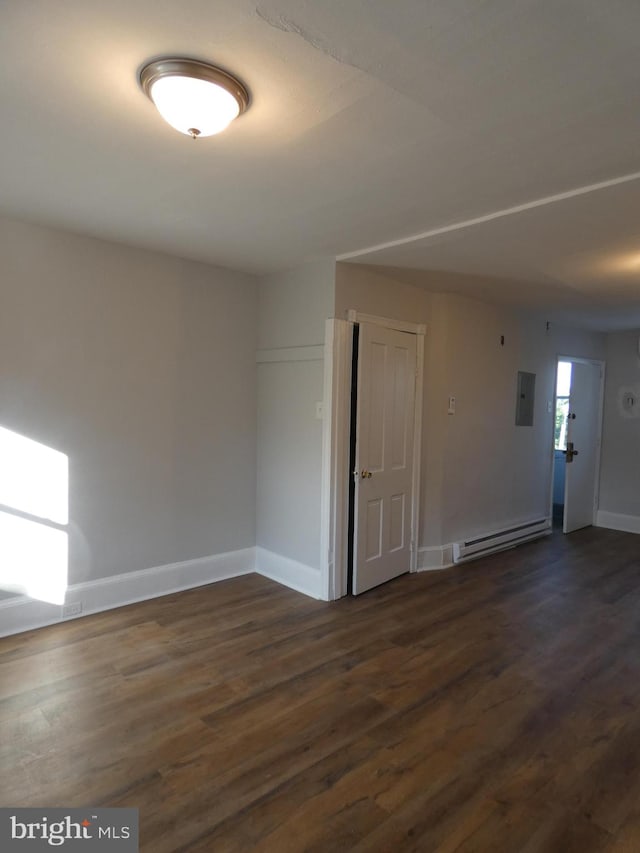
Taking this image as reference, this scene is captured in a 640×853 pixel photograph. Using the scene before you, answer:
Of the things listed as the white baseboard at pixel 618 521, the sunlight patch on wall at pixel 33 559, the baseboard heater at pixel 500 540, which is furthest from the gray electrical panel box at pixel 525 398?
the sunlight patch on wall at pixel 33 559

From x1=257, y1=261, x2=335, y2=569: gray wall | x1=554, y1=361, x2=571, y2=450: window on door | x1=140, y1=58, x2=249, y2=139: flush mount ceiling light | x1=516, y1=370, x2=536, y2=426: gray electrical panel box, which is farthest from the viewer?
x1=554, y1=361, x2=571, y2=450: window on door

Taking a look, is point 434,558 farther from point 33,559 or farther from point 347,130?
point 347,130

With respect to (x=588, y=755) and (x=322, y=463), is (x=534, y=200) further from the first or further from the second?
(x=588, y=755)

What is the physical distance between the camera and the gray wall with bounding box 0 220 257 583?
9.95ft

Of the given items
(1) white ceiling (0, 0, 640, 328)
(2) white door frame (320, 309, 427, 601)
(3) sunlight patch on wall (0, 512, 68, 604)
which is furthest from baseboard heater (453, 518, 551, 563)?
(3) sunlight patch on wall (0, 512, 68, 604)

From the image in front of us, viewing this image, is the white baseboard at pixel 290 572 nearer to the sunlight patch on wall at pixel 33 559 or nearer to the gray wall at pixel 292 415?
the gray wall at pixel 292 415

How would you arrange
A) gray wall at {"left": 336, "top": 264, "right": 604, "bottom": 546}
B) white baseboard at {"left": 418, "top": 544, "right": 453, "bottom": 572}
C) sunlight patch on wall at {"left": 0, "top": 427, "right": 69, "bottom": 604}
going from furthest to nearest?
1. white baseboard at {"left": 418, "top": 544, "right": 453, "bottom": 572}
2. gray wall at {"left": 336, "top": 264, "right": 604, "bottom": 546}
3. sunlight patch on wall at {"left": 0, "top": 427, "right": 69, "bottom": 604}

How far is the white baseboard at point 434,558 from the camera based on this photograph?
14.1ft

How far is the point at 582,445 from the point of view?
588 centimetres

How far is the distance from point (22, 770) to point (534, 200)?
11.1 ft

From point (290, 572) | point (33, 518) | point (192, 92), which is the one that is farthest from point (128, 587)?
point (192, 92)

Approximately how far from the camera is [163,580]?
12.0ft

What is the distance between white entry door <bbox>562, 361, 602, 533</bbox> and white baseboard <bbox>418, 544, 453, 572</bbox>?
2.19 meters

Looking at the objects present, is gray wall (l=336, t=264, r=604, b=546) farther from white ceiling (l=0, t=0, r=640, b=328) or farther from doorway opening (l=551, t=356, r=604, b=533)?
white ceiling (l=0, t=0, r=640, b=328)
